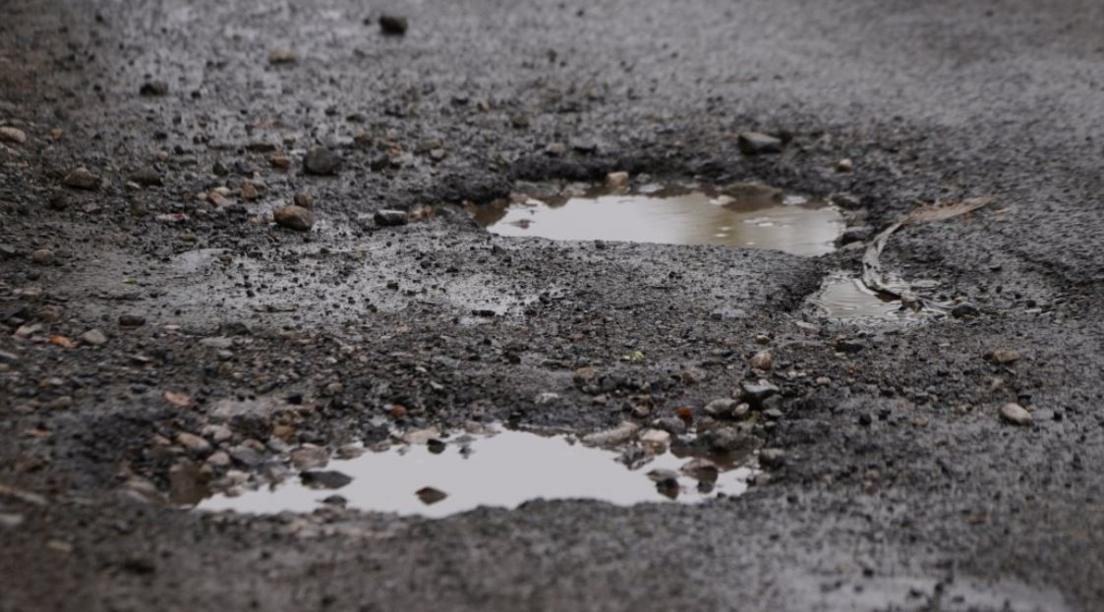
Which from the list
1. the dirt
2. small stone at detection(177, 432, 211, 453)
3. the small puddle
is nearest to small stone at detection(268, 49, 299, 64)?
the dirt

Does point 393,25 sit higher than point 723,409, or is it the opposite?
point 393,25

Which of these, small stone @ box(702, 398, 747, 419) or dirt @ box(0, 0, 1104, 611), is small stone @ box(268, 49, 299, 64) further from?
small stone @ box(702, 398, 747, 419)

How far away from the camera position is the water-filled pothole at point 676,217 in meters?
4.95

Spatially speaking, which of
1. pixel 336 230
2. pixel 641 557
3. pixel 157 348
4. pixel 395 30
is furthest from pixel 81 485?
pixel 395 30

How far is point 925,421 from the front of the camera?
11.8ft

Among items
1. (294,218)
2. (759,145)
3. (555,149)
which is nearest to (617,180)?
(555,149)

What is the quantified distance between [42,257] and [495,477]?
194 cm

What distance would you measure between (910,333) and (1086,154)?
173 cm

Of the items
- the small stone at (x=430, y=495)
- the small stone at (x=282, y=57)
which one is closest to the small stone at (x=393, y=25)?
the small stone at (x=282, y=57)

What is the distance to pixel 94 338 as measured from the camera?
12.7 ft

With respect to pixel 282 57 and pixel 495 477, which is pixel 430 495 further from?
pixel 282 57

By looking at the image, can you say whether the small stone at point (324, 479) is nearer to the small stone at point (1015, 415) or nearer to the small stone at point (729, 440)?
the small stone at point (729, 440)

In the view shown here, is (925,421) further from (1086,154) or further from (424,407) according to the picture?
(1086,154)

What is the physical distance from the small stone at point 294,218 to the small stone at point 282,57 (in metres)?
1.86
